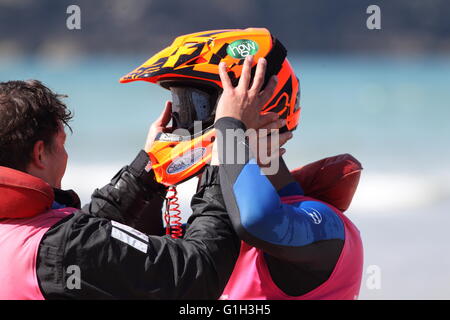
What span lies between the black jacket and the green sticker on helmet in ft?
1.24

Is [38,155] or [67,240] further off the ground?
[38,155]

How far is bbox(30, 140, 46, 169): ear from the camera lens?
2.14 m

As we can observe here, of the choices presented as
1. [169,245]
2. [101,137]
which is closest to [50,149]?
[169,245]

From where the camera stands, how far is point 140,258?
6.54ft

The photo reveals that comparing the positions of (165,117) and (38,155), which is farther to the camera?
(165,117)

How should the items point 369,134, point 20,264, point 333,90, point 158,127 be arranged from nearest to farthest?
point 20,264 → point 158,127 → point 369,134 → point 333,90

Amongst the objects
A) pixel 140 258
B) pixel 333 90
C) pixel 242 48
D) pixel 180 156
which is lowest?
pixel 333 90

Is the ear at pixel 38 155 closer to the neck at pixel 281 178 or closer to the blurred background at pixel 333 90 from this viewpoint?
the neck at pixel 281 178

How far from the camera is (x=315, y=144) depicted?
845cm

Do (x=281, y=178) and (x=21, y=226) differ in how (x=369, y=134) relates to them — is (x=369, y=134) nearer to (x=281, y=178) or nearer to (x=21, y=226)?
(x=281, y=178)

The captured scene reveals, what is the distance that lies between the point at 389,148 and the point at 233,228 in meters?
6.49

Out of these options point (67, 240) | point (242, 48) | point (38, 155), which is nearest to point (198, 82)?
point (242, 48)

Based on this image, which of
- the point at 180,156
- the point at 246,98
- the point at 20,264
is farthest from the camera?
the point at 180,156

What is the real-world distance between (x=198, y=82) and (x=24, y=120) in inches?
21.2
